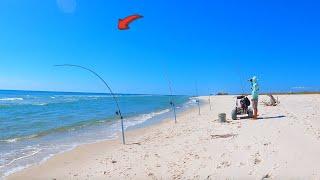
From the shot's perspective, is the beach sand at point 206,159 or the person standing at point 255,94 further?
the person standing at point 255,94

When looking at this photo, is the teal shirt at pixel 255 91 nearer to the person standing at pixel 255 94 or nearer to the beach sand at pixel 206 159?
the person standing at pixel 255 94

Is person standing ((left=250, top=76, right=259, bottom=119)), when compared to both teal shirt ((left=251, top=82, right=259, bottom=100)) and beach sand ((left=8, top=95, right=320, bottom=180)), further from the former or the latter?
beach sand ((left=8, top=95, right=320, bottom=180))

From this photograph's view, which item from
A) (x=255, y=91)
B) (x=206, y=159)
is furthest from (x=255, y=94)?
(x=206, y=159)

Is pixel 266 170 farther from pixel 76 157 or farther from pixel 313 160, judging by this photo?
pixel 76 157

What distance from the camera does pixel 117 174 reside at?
6801 mm

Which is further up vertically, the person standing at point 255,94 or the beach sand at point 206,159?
the person standing at point 255,94

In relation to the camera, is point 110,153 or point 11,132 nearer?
point 110,153

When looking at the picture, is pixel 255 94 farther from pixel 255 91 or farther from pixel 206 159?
pixel 206 159

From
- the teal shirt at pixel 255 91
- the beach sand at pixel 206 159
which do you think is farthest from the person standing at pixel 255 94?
the beach sand at pixel 206 159

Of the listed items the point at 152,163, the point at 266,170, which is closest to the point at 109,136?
the point at 152,163

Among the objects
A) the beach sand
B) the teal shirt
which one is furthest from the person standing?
the beach sand

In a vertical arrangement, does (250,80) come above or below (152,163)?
above

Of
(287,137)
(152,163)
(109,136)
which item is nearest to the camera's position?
(152,163)

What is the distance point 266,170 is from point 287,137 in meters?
2.91
